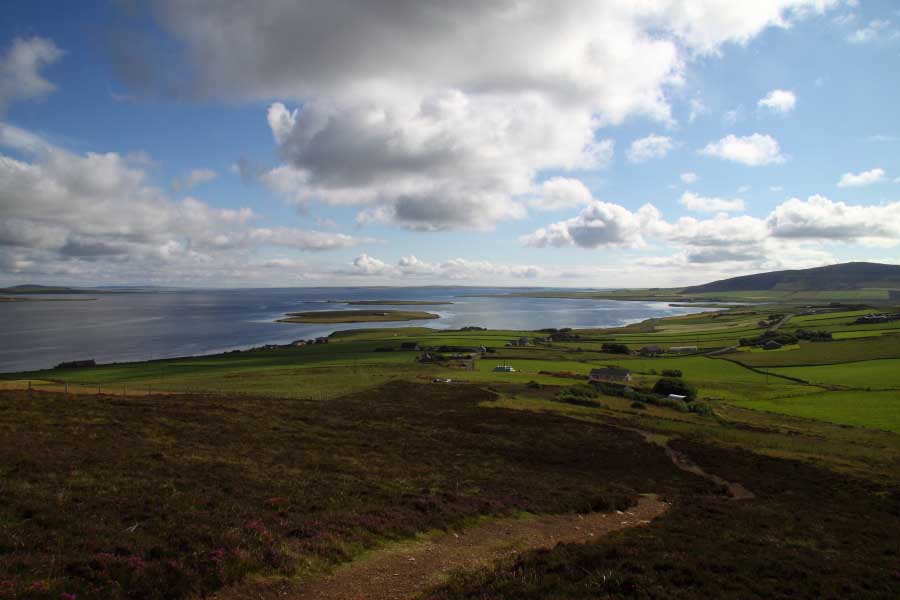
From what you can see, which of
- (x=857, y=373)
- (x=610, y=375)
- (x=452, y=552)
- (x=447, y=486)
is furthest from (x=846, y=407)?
(x=452, y=552)

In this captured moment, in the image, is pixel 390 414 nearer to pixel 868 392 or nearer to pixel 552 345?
pixel 868 392

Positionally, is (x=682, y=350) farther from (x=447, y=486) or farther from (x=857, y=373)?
(x=447, y=486)

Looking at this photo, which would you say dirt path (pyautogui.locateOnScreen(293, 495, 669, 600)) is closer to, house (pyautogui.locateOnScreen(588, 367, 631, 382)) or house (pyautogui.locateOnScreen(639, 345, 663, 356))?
house (pyautogui.locateOnScreen(588, 367, 631, 382))

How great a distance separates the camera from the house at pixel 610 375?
72.1m

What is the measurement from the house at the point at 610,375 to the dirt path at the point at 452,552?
175 feet

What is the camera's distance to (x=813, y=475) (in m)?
29.4

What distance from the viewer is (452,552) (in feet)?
46.6

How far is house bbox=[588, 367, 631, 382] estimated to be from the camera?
72119 millimetres

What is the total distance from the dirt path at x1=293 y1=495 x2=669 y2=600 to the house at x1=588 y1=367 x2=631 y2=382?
2095 inches

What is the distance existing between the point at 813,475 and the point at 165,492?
1446 inches

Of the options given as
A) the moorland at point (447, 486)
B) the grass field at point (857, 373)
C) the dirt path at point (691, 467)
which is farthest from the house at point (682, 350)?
the dirt path at point (691, 467)

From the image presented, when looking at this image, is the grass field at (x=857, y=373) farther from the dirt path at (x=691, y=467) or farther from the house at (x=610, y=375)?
the dirt path at (x=691, y=467)

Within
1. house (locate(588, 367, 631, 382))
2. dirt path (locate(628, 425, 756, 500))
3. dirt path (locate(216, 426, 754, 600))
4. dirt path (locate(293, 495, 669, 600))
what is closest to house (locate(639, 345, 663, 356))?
house (locate(588, 367, 631, 382))

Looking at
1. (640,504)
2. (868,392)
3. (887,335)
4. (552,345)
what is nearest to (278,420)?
(640,504)
